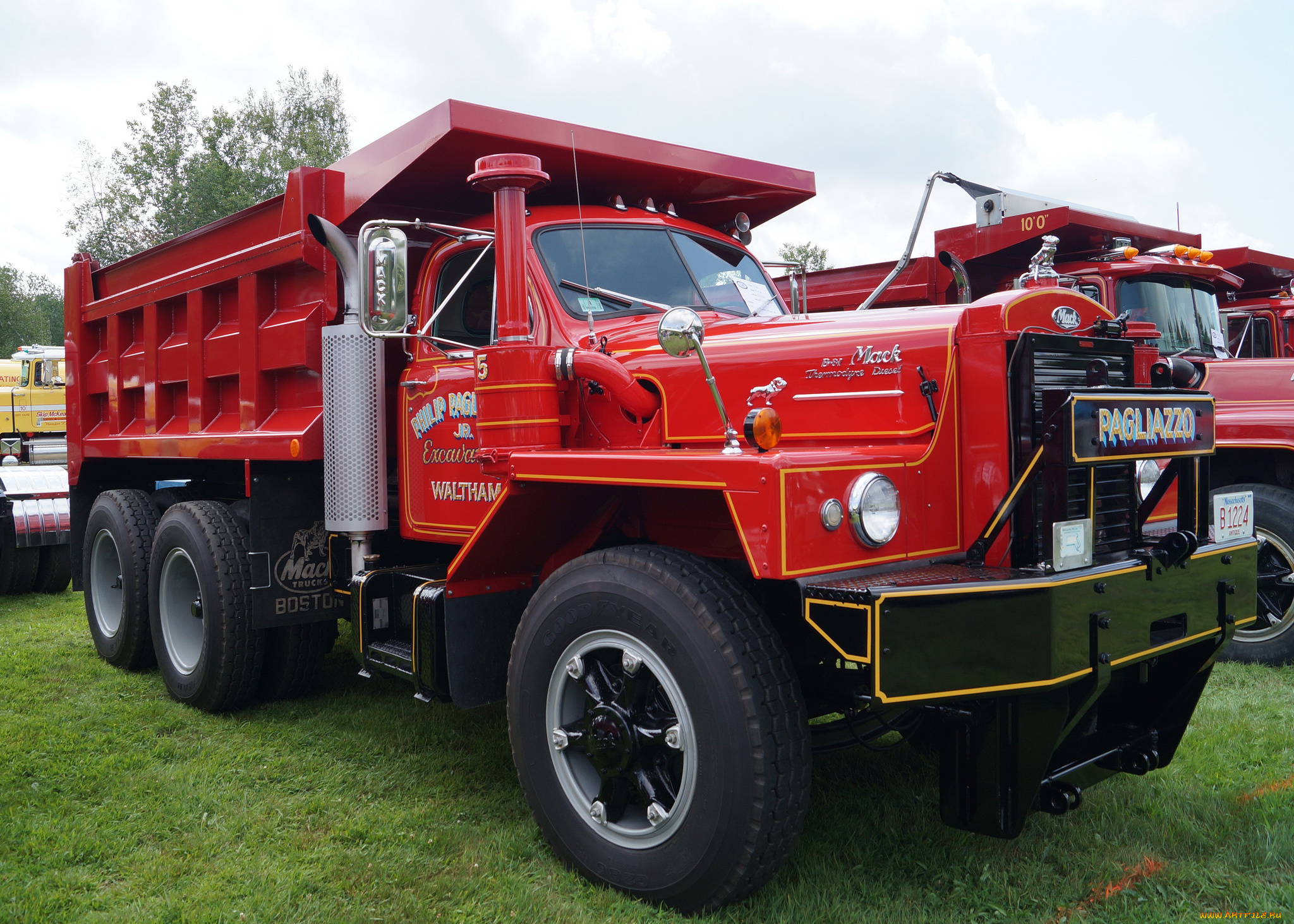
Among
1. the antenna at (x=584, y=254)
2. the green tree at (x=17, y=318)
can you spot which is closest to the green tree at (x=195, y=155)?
the green tree at (x=17, y=318)

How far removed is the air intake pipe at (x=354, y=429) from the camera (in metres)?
4.55

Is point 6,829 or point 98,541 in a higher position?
point 98,541

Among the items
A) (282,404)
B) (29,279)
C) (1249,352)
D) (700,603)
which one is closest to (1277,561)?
(1249,352)

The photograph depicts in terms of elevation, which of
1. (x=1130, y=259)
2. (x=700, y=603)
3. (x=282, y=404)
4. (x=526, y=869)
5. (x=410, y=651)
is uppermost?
(x=1130, y=259)

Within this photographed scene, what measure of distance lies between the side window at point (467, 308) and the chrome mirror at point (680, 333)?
5.19 ft

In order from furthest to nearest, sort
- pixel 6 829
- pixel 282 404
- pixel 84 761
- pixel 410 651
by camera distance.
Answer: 1. pixel 282 404
2. pixel 84 761
3. pixel 410 651
4. pixel 6 829

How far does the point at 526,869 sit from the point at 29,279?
67.2m

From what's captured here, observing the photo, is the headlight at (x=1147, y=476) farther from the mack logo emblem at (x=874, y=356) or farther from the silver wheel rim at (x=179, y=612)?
the silver wheel rim at (x=179, y=612)

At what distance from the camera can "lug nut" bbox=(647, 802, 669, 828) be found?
9.77 ft

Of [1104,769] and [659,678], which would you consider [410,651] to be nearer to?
[659,678]

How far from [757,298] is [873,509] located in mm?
1993

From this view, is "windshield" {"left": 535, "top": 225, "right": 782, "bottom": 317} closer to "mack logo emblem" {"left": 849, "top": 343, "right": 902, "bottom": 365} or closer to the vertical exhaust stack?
the vertical exhaust stack

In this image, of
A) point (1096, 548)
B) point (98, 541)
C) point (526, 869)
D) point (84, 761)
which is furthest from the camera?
point (98, 541)

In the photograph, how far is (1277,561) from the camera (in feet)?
19.7
